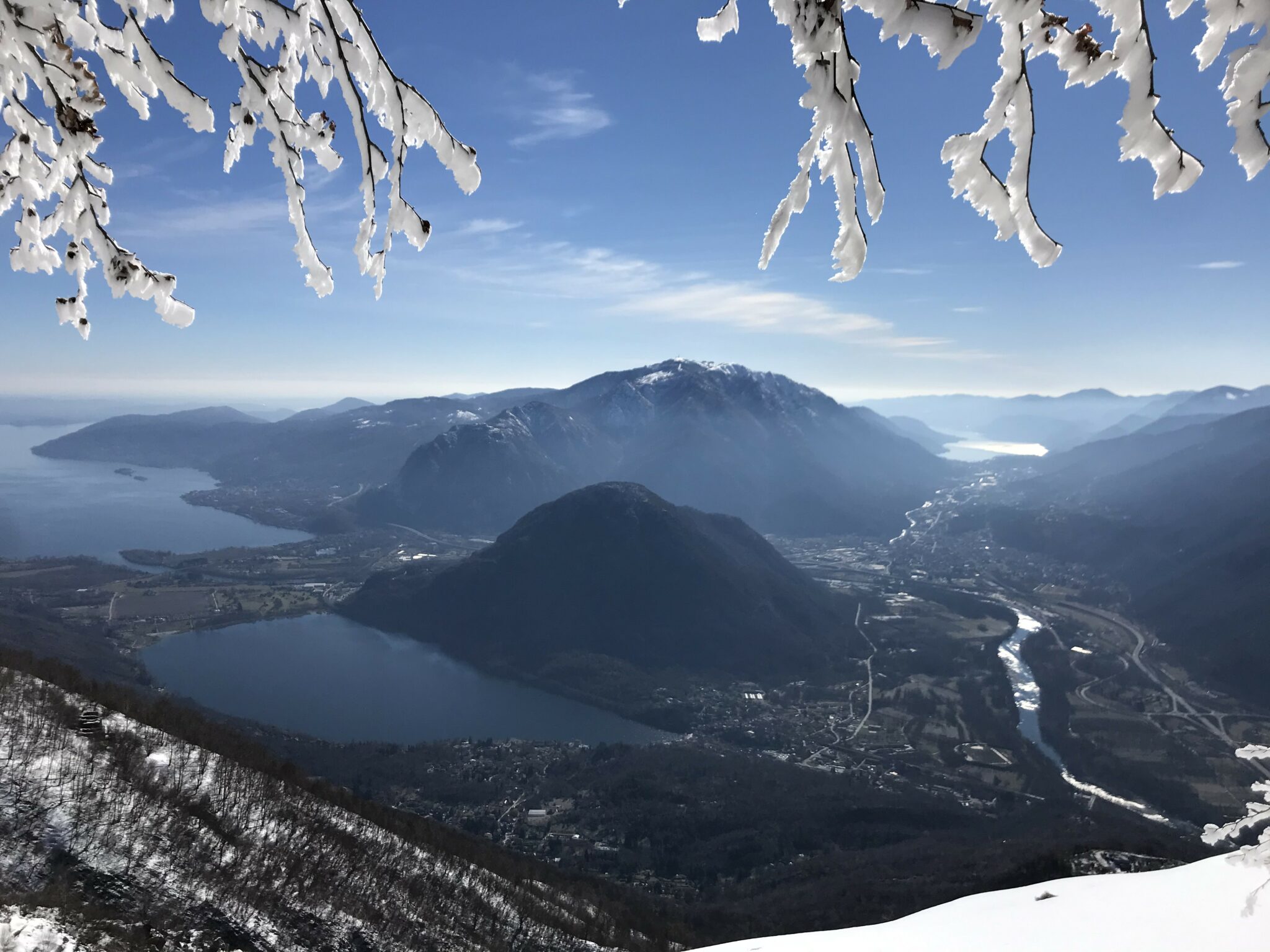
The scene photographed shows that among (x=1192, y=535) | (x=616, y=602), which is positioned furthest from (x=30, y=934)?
(x=1192, y=535)

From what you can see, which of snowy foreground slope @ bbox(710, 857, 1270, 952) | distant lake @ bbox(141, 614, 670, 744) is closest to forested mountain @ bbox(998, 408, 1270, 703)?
distant lake @ bbox(141, 614, 670, 744)

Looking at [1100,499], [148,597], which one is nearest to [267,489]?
[148,597]

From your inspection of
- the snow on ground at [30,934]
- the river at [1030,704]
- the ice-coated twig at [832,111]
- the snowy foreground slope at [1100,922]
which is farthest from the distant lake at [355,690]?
the ice-coated twig at [832,111]

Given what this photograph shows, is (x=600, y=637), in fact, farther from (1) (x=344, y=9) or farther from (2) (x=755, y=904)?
(1) (x=344, y=9)

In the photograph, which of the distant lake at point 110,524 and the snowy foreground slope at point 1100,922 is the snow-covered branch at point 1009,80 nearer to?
the snowy foreground slope at point 1100,922

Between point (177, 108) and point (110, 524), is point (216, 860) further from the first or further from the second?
point (110, 524)

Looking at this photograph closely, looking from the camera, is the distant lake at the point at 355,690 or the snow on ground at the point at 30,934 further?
the distant lake at the point at 355,690
